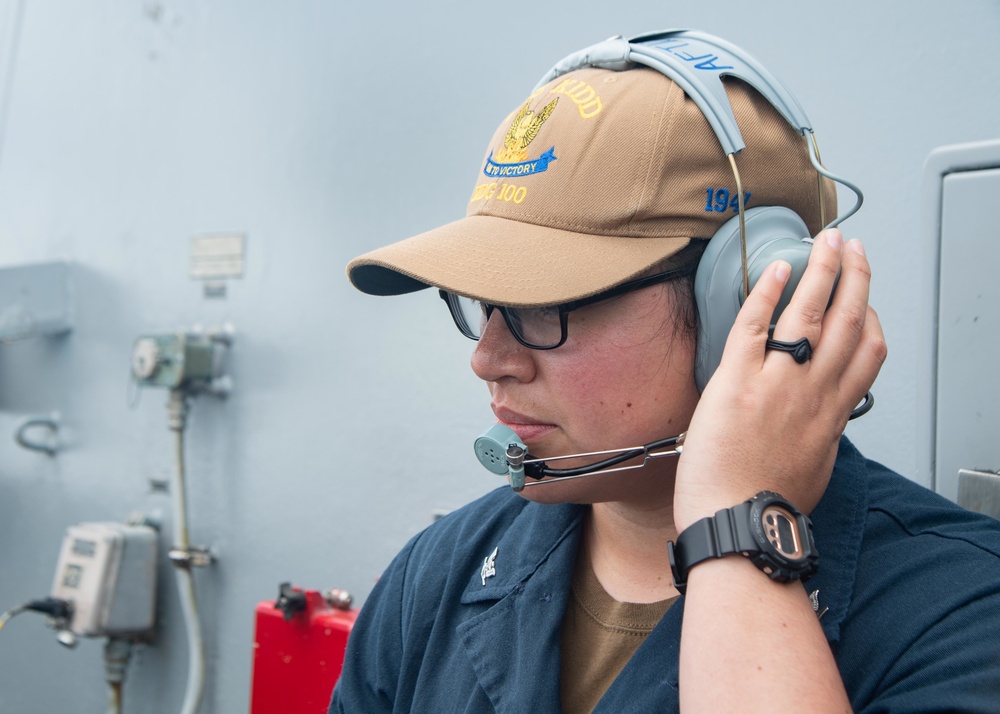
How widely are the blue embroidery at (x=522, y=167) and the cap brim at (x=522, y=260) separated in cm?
6

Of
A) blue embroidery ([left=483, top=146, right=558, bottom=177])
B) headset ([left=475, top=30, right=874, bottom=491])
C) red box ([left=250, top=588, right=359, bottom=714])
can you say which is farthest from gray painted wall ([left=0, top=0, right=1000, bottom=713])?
blue embroidery ([left=483, top=146, right=558, bottom=177])

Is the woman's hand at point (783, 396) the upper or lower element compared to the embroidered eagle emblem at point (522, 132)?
lower

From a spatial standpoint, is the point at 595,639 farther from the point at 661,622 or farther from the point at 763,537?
the point at 763,537

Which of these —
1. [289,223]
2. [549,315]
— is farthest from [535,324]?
[289,223]

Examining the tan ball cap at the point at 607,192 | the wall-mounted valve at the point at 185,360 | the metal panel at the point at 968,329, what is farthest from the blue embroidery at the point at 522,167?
the wall-mounted valve at the point at 185,360

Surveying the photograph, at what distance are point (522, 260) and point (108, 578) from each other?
6.87ft

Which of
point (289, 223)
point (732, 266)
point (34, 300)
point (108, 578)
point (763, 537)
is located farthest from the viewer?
point (34, 300)

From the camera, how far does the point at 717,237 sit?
0.92 meters

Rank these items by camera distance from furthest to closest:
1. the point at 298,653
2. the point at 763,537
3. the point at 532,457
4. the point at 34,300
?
the point at 34,300 < the point at 298,653 < the point at 532,457 < the point at 763,537

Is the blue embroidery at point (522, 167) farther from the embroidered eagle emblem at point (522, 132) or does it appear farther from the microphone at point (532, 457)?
the microphone at point (532, 457)

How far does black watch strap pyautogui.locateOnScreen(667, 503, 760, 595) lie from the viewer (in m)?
0.78

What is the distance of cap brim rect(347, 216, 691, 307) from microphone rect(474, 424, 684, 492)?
0.55 feet

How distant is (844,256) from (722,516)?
0.31 metres

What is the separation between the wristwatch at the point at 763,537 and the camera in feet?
2.54
